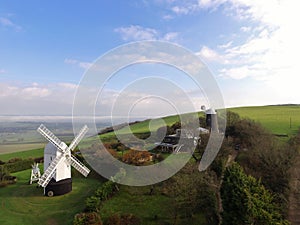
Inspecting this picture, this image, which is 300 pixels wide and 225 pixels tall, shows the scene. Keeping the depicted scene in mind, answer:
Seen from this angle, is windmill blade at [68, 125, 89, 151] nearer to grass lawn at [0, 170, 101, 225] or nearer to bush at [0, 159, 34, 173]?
grass lawn at [0, 170, 101, 225]

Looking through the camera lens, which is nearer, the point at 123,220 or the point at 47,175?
the point at 123,220

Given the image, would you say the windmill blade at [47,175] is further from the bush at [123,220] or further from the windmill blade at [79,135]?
the bush at [123,220]

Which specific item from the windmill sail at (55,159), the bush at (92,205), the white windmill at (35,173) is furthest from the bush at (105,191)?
the white windmill at (35,173)

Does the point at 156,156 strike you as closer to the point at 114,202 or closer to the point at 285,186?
the point at 114,202

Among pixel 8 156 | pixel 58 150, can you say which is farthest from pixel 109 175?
pixel 8 156

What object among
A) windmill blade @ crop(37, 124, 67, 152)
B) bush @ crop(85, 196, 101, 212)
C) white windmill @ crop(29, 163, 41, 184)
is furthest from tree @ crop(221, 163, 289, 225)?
white windmill @ crop(29, 163, 41, 184)

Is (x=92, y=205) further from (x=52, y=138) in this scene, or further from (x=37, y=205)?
(x=52, y=138)

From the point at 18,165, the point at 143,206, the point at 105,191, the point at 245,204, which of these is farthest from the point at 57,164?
the point at 18,165
